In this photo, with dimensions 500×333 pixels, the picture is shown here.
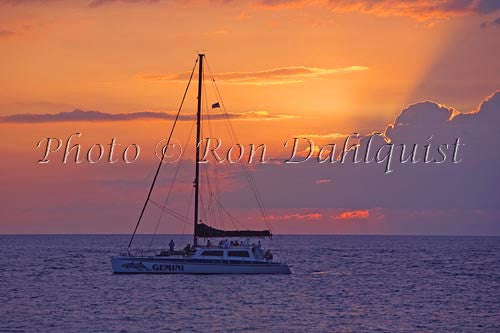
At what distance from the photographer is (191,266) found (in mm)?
82562

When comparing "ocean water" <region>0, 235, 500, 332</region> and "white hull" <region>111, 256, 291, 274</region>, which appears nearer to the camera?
"ocean water" <region>0, 235, 500, 332</region>

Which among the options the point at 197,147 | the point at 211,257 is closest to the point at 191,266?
the point at 211,257

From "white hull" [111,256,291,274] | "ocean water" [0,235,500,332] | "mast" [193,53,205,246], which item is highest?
"mast" [193,53,205,246]

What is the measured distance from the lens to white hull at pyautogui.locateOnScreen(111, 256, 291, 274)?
82.6m

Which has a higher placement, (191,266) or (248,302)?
(191,266)

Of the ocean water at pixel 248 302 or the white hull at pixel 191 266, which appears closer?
the ocean water at pixel 248 302

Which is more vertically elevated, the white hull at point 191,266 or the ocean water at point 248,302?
the white hull at point 191,266

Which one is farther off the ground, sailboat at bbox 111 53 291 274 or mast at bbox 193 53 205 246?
mast at bbox 193 53 205 246

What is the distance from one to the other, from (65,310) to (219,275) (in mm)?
22352

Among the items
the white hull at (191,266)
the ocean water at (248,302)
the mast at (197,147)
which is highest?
the mast at (197,147)

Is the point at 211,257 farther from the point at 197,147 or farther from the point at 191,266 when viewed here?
the point at 197,147

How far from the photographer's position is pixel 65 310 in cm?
6456

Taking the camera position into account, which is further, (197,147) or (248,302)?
(197,147)

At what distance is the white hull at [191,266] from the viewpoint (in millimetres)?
82562
